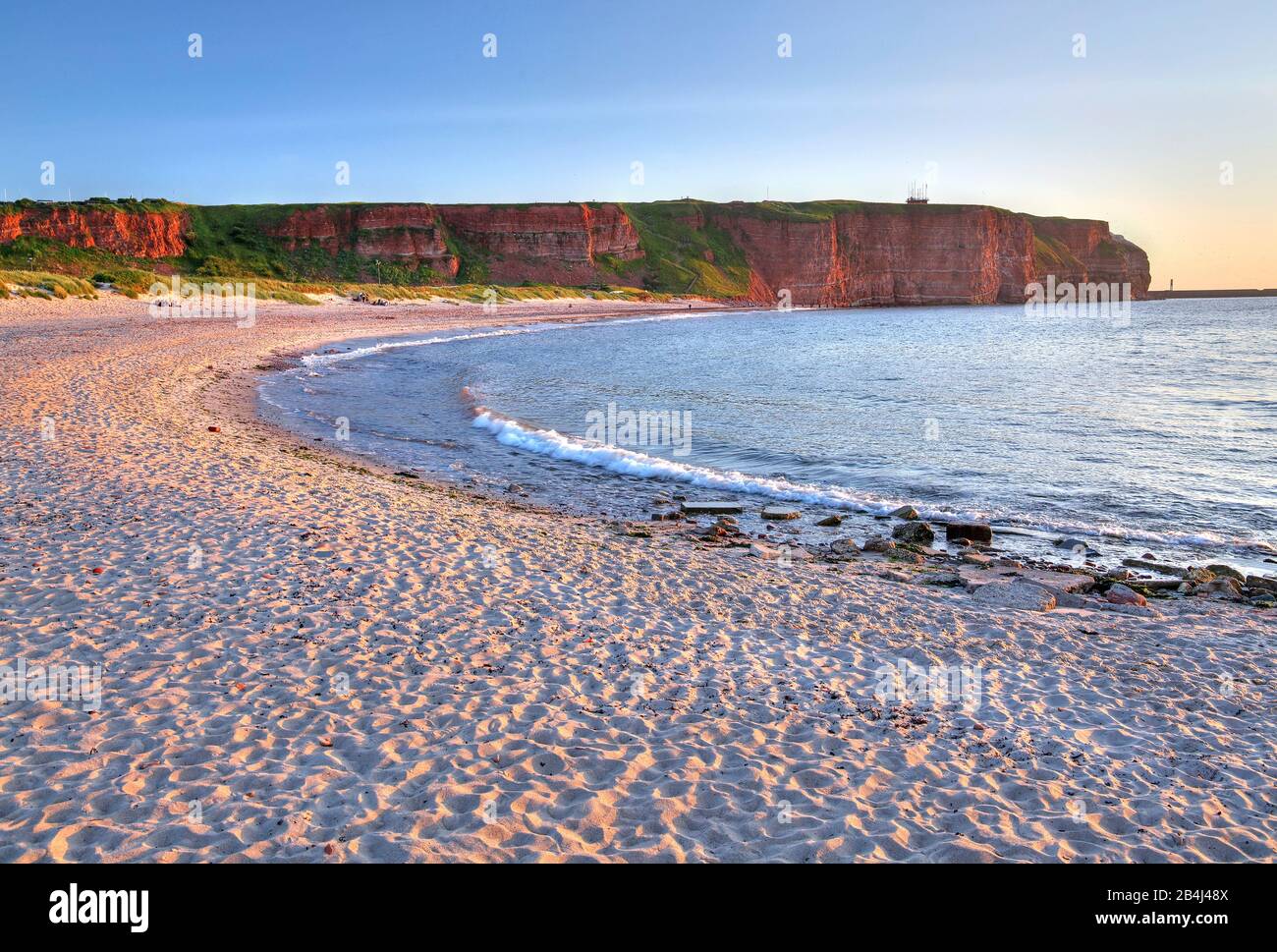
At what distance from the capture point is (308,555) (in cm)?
914

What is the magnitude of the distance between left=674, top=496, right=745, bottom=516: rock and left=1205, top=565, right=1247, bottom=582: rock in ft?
22.3

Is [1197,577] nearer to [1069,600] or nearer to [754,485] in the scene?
[1069,600]

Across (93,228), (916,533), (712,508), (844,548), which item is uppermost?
(93,228)

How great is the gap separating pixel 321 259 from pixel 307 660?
117 m

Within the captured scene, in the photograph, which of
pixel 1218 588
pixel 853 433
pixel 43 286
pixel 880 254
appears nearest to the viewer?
pixel 1218 588

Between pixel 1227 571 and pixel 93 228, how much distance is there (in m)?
111

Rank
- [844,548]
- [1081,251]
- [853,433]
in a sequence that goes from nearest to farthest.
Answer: [844,548] < [853,433] < [1081,251]

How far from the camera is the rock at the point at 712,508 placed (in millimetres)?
13801

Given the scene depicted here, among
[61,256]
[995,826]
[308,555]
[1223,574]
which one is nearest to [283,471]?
[308,555]

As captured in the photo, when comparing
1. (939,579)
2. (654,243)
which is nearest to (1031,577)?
(939,579)

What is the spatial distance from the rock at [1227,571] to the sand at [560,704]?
4.58ft

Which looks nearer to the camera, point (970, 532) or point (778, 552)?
point (778, 552)

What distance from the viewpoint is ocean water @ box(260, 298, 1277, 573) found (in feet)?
46.8

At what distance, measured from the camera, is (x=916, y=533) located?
40.2 feet
